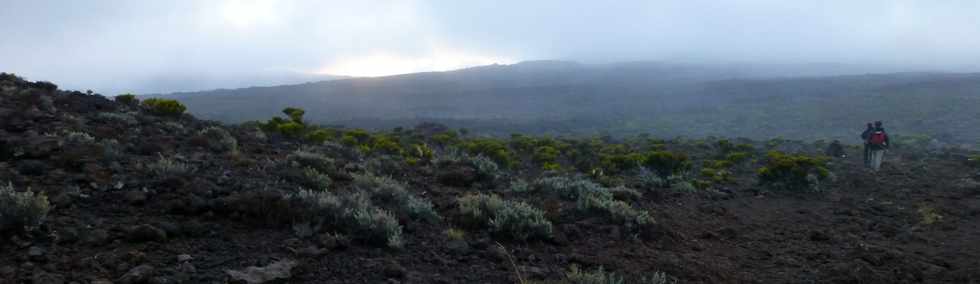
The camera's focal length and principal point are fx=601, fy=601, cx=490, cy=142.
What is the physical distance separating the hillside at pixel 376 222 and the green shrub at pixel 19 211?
0.01 meters

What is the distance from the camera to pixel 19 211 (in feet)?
12.9

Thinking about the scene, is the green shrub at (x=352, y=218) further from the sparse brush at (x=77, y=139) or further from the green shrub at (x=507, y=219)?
the sparse brush at (x=77, y=139)

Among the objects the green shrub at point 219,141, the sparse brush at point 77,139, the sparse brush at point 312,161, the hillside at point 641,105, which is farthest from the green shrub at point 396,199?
the hillside at point 641,105

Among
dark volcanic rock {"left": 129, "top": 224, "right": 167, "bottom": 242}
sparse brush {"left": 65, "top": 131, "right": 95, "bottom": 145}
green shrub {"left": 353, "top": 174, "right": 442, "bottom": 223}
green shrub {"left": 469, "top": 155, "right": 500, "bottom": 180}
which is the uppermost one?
sparse brush {"left": 65, "top": 131, "right": 95, "bottom": 145}

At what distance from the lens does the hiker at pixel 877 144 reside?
1491cm

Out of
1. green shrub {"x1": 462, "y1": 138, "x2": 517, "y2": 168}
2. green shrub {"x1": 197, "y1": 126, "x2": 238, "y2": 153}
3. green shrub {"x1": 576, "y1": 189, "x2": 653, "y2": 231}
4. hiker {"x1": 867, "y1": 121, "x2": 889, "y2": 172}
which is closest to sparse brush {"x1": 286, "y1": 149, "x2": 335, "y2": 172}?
green shrub {"x1": 197, "y1": 126, "x2": 238, "y2": 153}

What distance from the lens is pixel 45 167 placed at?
5.70m

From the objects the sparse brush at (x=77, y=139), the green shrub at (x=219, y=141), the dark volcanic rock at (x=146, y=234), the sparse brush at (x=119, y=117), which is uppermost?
the sparse brush at (x=119, y=117)

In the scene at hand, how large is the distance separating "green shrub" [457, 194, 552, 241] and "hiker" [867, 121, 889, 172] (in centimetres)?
1269

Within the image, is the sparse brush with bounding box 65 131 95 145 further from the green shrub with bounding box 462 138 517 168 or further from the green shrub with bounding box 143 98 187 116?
the green shrub with bounding box 462 138 517 168

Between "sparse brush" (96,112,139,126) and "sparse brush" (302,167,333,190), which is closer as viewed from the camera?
"sparse brush" (302,167,333,190)

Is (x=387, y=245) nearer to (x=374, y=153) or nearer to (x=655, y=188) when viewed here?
(x=655, y=188)

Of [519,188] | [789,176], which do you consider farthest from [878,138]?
[519,188]

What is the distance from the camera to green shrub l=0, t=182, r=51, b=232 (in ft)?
12.7
